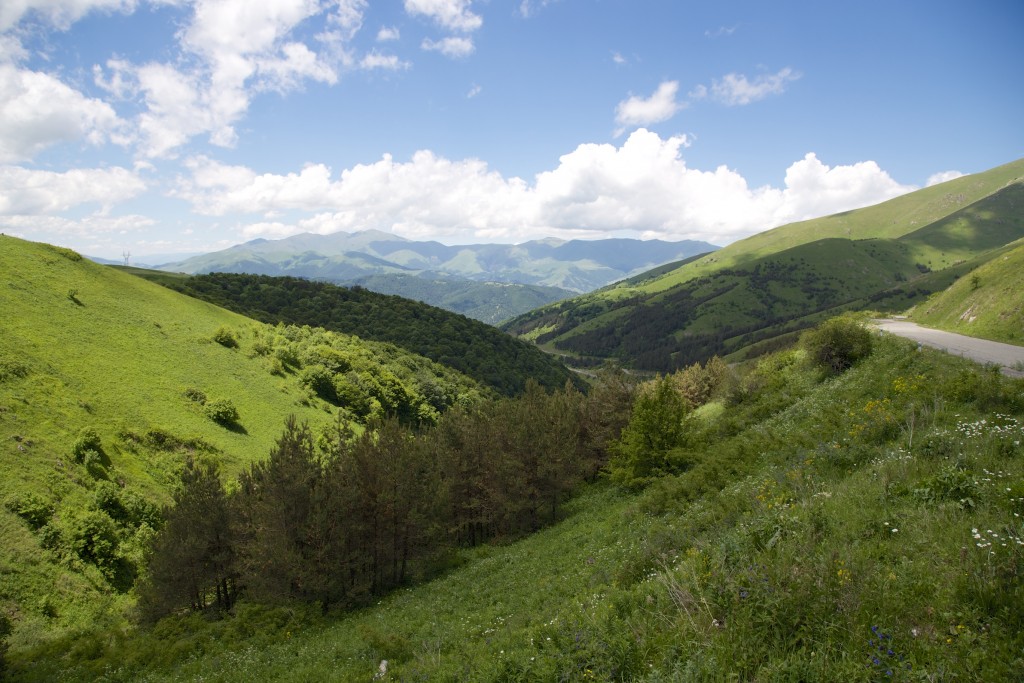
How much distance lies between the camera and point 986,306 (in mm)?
41625

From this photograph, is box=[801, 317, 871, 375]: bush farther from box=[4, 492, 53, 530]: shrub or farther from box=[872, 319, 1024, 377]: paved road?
box=[4, 492, 53, 530]: shrub

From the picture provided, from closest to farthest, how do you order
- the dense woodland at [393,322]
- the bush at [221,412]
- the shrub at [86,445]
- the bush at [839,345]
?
the bush at [839,345] → the shrub at [86,445] → the bush at [221,412] → the dense woodland at [393,322]

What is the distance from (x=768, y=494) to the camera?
14.9m

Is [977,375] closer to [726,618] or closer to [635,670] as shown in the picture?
[726,618]

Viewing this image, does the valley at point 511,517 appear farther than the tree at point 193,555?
No

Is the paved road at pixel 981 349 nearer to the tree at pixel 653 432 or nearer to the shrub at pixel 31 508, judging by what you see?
the tree at pixel 653 432

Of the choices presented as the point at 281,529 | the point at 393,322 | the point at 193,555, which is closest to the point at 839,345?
the point at 281,529

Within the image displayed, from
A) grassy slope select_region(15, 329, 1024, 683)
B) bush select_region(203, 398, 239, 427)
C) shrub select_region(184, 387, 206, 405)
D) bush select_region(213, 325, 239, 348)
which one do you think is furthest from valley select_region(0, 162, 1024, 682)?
bush select_region(213, 325, 239, 348)

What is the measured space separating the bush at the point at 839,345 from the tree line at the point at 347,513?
2029 cm

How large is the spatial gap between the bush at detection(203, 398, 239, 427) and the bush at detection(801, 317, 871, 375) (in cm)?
5469

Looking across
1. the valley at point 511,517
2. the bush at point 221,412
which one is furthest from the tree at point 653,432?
the bush at point 221,412

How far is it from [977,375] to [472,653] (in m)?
21.4

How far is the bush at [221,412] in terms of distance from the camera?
4759cm

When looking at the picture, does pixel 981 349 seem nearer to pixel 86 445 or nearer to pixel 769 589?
pixel 769 589
